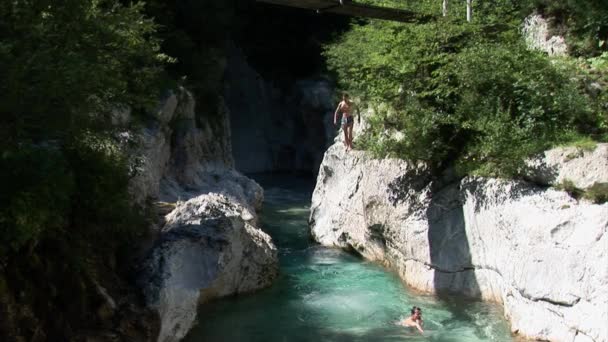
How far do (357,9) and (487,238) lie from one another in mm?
5486

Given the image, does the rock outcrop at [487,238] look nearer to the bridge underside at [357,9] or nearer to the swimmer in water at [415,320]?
the swimmer in water at [415,320]

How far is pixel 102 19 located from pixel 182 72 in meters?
12.1

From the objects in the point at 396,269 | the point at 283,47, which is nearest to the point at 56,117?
the point at 396,269

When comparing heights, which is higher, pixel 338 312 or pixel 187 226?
pixel 187 226

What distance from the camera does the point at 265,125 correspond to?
114 ft

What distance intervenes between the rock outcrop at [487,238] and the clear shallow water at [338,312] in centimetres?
44

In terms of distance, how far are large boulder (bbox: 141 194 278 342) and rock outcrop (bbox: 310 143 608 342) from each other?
110 inches

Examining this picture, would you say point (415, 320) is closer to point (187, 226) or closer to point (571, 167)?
point (571, 167)

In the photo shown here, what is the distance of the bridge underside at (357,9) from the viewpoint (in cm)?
1327

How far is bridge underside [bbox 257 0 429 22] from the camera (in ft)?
43.5

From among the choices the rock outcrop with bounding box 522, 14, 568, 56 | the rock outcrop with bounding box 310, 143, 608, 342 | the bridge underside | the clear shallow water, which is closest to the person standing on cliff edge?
the rock outcrop with bounding box 310, 143, 608, 342

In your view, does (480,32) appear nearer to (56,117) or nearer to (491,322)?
(491,322)

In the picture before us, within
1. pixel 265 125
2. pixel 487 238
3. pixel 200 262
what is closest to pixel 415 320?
pixel 487 238

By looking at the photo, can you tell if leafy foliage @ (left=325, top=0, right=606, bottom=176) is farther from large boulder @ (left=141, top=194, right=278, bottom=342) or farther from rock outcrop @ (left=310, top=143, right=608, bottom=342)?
large boulder @ (left=141, top=194, right=278, bottom=342)
